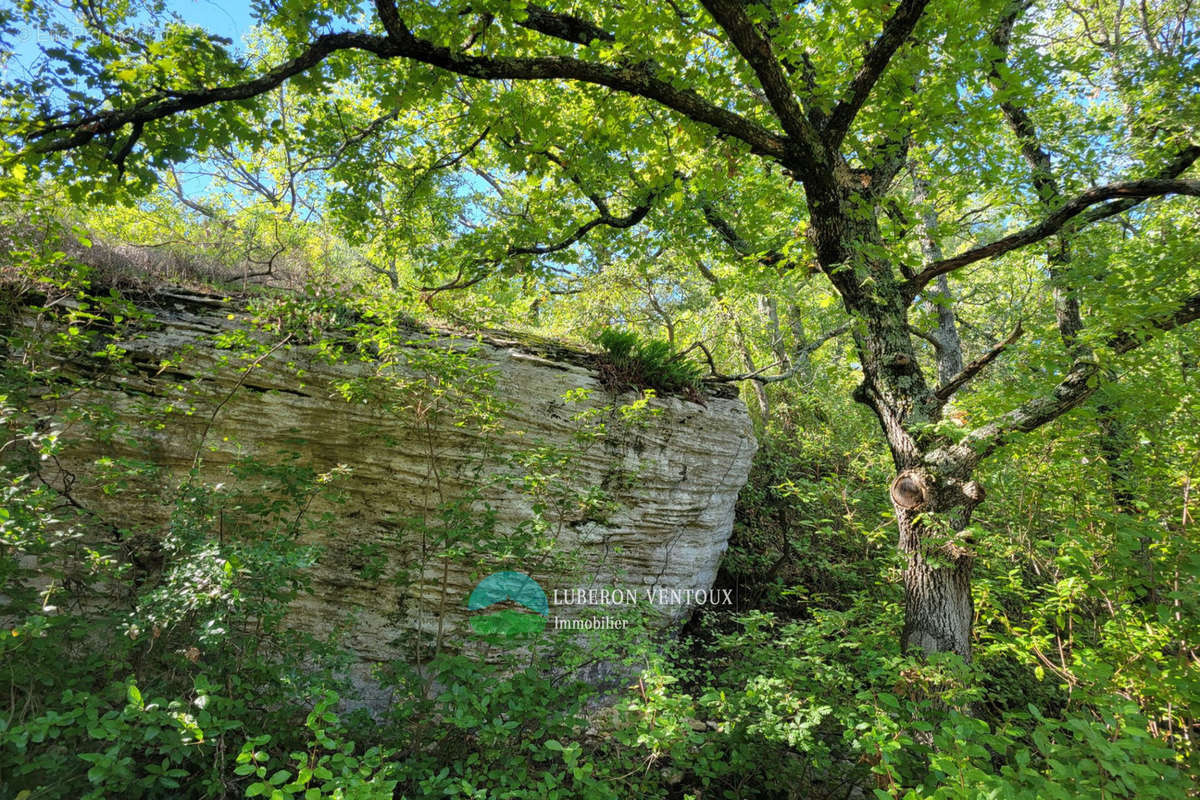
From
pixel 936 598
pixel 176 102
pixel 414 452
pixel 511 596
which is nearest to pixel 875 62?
pixel 936 598

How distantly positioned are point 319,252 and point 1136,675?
34.2ft

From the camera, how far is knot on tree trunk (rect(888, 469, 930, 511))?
3.61 meters

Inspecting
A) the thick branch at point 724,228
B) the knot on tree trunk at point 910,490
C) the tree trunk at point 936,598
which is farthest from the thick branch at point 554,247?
the tree trunk at point 936,598

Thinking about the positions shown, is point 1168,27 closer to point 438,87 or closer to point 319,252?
point 438,87

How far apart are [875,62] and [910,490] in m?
2.97

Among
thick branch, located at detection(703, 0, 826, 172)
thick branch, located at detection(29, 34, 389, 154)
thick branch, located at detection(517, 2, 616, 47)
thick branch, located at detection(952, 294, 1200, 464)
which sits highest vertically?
thick branch, located at detection(517, 2, 616, 47)

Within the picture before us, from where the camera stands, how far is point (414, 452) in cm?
460

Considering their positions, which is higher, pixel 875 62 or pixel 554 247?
pixel 875 62

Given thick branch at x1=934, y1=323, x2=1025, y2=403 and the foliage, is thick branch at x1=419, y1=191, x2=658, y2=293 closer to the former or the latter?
the foliage

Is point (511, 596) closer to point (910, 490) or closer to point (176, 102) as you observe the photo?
point (910, 490)

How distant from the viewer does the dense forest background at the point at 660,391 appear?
7.41 feet

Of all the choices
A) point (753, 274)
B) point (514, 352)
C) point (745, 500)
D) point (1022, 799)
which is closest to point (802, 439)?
point (745, 500)

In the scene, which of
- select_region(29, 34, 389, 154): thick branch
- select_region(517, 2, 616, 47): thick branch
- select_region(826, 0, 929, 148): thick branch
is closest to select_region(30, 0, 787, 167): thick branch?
select_region(29, 34, 389, 154): thick branch

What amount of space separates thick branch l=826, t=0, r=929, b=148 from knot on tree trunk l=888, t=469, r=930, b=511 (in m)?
2.55
